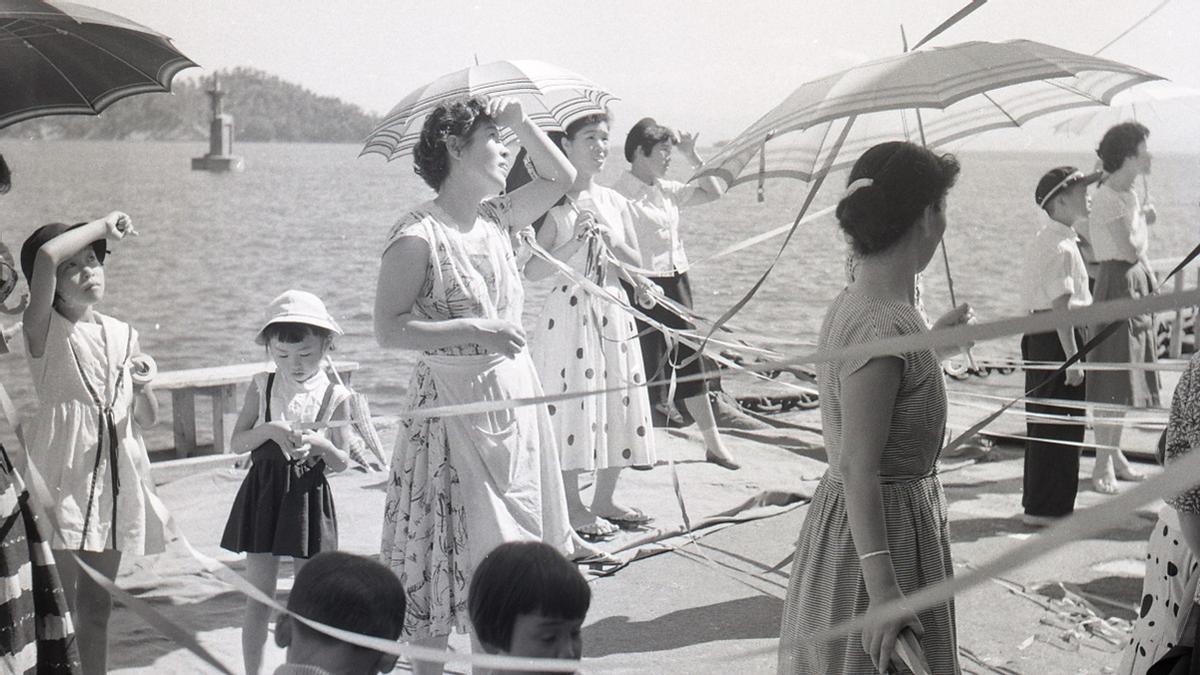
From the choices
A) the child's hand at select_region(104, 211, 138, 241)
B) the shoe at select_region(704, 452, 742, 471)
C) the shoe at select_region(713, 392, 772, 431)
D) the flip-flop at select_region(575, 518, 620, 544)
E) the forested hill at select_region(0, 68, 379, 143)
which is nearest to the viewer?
the child's hand at select_region(104, 211, 138, 241)

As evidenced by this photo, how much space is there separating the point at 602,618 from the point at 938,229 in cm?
238

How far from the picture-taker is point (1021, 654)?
391 centimetres

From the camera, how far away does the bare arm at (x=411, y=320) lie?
10.2 feet

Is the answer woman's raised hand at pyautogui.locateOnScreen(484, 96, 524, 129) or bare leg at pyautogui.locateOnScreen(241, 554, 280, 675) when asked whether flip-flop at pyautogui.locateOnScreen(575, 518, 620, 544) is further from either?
woman's raised hand at pyautogui.locateOnScreen(484, 96, 524, 129)

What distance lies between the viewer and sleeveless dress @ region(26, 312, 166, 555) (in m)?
3.14

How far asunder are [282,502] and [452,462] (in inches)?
18.7

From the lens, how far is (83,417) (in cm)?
319

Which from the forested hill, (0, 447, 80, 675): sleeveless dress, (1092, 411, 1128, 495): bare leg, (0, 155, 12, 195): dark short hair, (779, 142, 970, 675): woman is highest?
the forested hill

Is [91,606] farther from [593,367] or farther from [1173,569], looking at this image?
[1173,569]

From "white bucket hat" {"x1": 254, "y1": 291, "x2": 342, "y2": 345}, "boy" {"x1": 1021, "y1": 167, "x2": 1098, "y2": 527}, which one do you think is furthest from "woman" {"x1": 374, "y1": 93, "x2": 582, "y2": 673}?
"boy" {"x1": 1021, "y1": 167, "x2": 1098, "y2": 527}

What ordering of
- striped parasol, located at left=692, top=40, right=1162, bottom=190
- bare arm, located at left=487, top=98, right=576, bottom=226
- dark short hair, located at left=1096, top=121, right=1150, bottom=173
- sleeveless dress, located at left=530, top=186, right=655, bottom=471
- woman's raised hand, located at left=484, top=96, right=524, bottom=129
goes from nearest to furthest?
striped parasol, located at left=692, top=40, right=1162, bottom=190, woman's raised hand, located at left=484, top=96, right=524, bottom=129, bare arm, located at left=487, top=98, right=576, bottom=226, sleeveless dress, located at left=530, top=186, right=655, bottom=471, dark short hair, located at left=1096, top=121, right=1150, bottom=173

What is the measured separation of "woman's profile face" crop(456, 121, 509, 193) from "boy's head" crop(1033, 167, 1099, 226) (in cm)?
261

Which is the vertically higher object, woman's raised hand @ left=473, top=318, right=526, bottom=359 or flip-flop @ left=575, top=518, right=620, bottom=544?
woman's raised hand @ left=473, top=318, right=526, bottom=359

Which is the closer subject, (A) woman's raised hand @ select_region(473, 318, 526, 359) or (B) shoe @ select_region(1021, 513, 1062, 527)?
(A) woman's raised hand @ select_region(473, 318, 526, 359)
